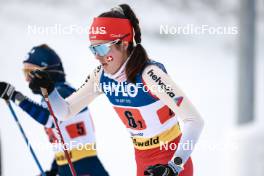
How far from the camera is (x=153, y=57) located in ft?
20.2

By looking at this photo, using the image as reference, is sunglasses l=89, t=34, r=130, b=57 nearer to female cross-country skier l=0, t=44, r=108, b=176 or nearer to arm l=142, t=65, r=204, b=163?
arm l=142, t=65, r=204, b=163

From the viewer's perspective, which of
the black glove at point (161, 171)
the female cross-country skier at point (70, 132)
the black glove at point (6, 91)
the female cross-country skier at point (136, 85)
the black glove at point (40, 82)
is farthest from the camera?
the female cross-country skier at point (70, 132)

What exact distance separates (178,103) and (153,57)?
12.6 feet

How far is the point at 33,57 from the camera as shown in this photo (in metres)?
A: 3.05

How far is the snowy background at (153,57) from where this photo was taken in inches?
166

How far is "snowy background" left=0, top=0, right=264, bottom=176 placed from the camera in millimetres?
4227

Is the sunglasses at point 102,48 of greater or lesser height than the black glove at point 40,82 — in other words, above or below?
above

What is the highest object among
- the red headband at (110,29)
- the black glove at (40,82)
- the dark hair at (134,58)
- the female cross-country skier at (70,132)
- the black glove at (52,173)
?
the red headband at (110,29)

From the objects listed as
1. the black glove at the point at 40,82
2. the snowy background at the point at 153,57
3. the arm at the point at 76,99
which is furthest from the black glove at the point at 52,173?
the black glove at the point at 40,82

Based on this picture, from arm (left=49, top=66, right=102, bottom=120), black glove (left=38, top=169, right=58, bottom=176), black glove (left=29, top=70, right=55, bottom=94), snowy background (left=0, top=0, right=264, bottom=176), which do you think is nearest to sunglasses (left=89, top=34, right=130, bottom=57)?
arm (left=49, top=66, right=102, bottom=120)

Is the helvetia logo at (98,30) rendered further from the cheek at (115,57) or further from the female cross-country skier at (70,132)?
the female cross-country skier at (70,132)

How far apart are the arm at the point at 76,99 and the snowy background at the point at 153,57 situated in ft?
2.96

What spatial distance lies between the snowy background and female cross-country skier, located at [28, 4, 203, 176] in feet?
3.19

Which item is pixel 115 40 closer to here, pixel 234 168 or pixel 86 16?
pixel 234 168
